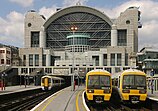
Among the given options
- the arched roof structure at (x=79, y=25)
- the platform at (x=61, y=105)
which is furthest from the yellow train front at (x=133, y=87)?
the arched roof structure at (x=79, y=25)

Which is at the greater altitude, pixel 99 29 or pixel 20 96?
pixel 99 29

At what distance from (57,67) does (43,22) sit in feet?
121

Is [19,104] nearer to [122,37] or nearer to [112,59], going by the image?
[112,59]

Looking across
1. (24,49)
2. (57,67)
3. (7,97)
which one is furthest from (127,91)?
(24,49)

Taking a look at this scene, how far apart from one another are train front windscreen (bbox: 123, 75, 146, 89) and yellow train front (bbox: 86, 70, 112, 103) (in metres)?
1.51

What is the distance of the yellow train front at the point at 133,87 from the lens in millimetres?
27938

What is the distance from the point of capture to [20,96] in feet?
157

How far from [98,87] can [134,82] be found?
3.18 m

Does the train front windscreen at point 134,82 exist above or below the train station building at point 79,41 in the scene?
below

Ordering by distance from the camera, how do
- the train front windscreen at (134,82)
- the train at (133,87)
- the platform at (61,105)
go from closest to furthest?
the platform at (61,105), the train at (133,87), the train front windscreen at (134,82)

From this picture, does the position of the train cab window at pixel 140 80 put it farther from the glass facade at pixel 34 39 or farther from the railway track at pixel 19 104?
the glass facade at pixel 34 39

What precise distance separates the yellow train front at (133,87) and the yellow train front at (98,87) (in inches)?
50.5

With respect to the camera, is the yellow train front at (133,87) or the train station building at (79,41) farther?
the train station building at (79,41)

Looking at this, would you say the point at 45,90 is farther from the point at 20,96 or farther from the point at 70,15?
the point at 70,15
